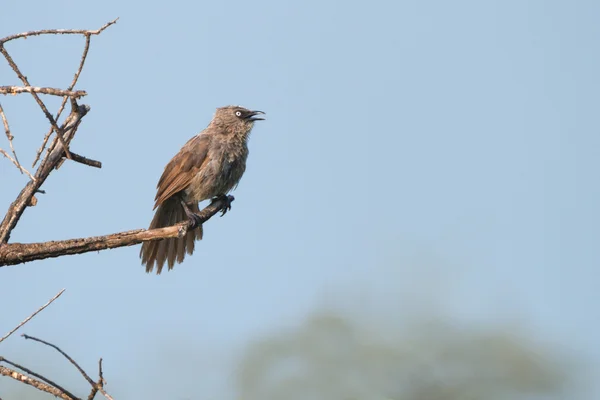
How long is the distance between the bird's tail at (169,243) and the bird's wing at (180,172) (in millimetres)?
287

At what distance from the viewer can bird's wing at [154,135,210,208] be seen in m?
8.87

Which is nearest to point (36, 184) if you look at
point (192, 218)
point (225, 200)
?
point (192, 218)

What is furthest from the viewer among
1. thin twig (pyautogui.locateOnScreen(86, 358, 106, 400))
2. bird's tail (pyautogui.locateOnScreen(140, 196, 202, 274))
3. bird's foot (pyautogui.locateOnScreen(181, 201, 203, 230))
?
bird's tail (pyautogui.locateOnScreen(140, 196, 202, 274))

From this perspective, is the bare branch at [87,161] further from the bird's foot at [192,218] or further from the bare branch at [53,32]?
the bird's foot at [192,218]

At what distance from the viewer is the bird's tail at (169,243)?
8.80 meters

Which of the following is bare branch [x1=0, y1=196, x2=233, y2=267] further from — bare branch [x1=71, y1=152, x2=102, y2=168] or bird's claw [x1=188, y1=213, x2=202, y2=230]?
bird's claw [x1=188, y1=213, x2=202, y2=230]

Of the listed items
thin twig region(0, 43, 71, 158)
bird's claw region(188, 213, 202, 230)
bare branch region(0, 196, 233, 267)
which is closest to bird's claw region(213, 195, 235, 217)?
bird's claw region(188, 213, 202, 230)

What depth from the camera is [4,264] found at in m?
5.09

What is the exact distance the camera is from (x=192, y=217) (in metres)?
8.57

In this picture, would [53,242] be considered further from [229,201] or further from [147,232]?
[229,201]

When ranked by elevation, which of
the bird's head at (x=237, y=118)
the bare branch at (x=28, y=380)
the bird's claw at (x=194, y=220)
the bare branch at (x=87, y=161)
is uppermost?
the bird's head at (x=237, y=118)

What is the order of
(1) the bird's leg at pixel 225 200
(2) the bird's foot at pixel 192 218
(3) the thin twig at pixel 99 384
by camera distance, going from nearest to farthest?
(3) the thin twig at pixel 99 384 → (2) the bird's foot at pixel 192 218 → (1) the bird's leg at pixel 225 200

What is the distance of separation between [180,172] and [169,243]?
66cm

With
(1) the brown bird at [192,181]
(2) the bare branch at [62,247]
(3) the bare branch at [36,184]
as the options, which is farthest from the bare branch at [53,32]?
(1) the brown bird at [192,181]
